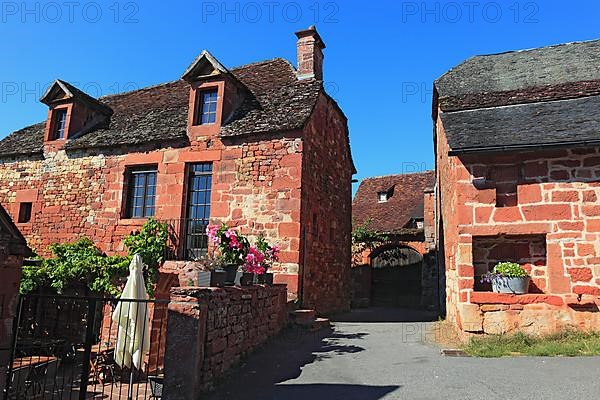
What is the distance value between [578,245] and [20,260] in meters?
8.65

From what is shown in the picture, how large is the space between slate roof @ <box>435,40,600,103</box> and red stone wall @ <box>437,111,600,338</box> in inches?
100

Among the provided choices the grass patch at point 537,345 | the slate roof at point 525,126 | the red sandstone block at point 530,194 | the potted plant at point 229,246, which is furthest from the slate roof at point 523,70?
the potted plant at point 229,246

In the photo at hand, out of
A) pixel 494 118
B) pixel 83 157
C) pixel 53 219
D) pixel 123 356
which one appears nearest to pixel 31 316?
pixel 53 219

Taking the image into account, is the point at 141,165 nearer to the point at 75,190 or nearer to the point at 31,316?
the point at 75,190

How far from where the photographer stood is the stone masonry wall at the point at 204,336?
19.4 feet

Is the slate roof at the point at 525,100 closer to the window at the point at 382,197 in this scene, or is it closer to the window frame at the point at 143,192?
the window frame at the point at 143,192

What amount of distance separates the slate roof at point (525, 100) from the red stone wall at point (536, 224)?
397mm

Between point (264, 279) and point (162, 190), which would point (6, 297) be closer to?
point (264, 279)

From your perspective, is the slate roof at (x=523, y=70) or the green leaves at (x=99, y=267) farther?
the green leaves at (x=99, y=267)

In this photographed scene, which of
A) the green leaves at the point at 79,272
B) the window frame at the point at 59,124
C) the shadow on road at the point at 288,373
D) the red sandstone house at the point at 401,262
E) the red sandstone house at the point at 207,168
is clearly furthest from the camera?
the red sandstone house at the point at 401,262

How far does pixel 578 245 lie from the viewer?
8.27 metres

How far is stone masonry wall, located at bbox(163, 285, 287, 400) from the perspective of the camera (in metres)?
5.92

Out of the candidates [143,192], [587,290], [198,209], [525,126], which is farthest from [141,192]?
[587,290]

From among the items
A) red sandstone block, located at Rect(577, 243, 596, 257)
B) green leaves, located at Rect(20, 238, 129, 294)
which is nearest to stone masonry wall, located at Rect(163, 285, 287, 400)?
green leaves, located at Rect(20, 238, 129, 294)
